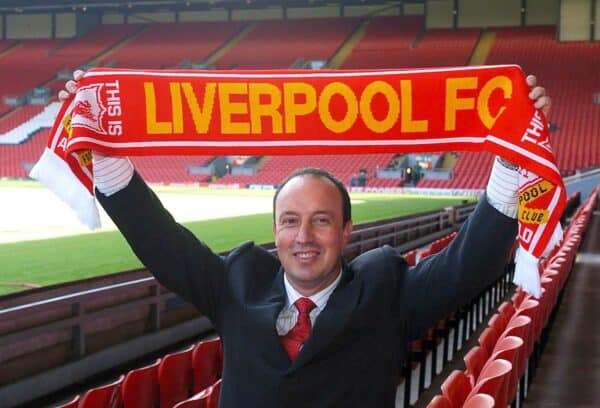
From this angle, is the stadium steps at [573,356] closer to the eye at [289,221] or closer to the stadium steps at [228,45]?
the eye at [289,221]

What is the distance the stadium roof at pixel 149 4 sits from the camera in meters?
35.2

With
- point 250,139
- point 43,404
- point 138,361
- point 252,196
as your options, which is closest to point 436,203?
point 252,196

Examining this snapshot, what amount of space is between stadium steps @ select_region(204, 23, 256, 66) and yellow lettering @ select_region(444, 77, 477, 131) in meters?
32.8

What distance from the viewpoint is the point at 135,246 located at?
1800mm

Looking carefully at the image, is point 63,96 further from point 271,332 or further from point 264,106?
point 271,332

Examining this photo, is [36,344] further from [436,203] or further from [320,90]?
[436,203]

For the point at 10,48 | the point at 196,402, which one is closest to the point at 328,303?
the point at 196,402

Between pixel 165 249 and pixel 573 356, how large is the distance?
14.5ft

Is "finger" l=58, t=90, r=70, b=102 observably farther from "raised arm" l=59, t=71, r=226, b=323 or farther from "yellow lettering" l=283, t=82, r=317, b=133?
"yellow lettering" l=283, t=82, r=317, b=133

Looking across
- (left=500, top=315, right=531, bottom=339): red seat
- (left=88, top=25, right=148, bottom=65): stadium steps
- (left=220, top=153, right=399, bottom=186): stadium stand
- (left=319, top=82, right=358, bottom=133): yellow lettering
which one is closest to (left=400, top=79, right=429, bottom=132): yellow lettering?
(left=319, top=82, right=358, bottom=133): yellow lettering

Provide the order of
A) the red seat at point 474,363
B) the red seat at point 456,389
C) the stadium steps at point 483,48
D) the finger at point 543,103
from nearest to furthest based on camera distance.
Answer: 1. the finger at point 543,103
2. the red seat at point 456,389
3. the red seat at point 474,363
4. the stadium steps at point 483,48

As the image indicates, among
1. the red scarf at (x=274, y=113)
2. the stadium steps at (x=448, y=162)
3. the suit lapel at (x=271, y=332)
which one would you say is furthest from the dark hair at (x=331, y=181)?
the stadium steps at (x=448, y=162)

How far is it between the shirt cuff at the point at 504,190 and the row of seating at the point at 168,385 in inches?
58.5

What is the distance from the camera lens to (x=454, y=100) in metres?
2.25
